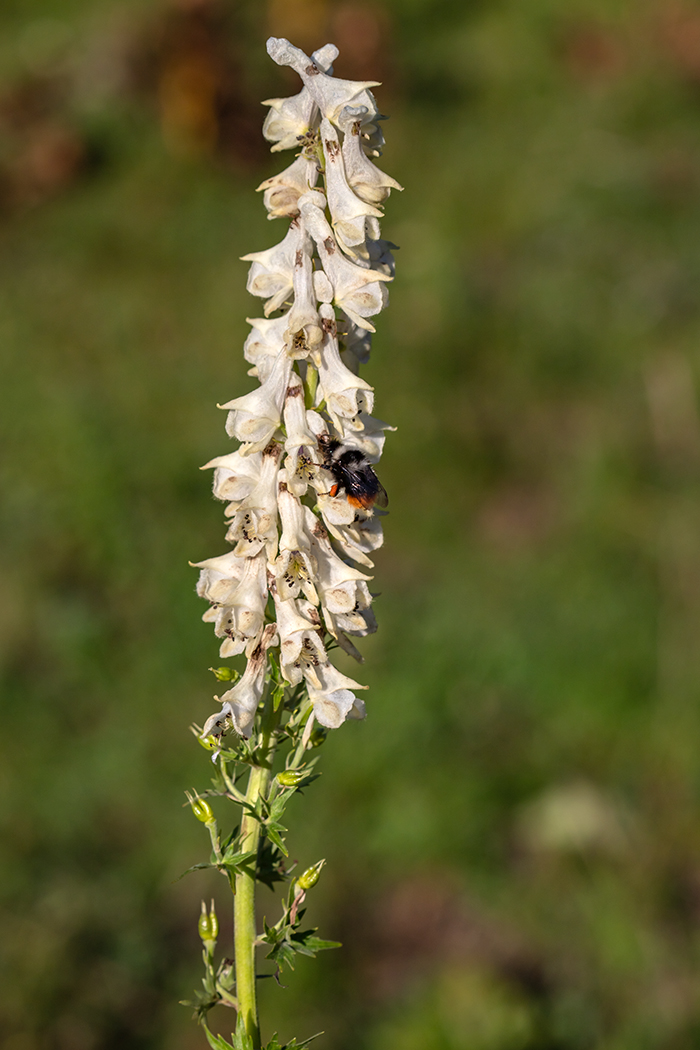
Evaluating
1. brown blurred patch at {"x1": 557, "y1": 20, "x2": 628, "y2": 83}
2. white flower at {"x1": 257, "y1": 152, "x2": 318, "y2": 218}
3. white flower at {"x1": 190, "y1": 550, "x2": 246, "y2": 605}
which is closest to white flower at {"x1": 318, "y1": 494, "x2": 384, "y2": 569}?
white flower at {"x1": 190, "y1": 550, "x2": 246, "y2": 605}

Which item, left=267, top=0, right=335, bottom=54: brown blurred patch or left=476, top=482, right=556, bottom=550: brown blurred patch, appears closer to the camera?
left=476, top=482, right=556, bottom=550: brown blurred patch

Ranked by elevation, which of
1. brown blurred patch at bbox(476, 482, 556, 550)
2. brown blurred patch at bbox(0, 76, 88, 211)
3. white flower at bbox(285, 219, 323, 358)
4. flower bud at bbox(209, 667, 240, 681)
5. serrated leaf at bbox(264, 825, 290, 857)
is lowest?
serrated leaf at bbox(264, 825, 290, 857)

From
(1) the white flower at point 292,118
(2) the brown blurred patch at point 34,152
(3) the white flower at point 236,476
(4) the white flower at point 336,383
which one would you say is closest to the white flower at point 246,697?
(3) the white flower at point 236,476

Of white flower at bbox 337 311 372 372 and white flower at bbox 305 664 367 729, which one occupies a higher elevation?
white flower at bbox 337 311 372 372

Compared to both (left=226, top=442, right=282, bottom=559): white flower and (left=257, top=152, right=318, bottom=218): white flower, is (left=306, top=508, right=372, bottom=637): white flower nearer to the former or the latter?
(left=226, top=442, right=282, bottom=559): white flower

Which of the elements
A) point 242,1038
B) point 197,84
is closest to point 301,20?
point 197,84

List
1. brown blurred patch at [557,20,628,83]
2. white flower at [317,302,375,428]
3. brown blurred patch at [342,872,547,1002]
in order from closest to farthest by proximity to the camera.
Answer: white flower at [317,302,375,428], brown blurred patch at [342,872,547,1002], brown blurred patch at [557,20,628,83]

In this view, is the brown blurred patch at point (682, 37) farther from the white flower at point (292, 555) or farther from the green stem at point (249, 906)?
the green stem at point (249, 906)

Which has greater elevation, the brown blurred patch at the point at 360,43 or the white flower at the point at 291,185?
the brown blurred patch at the point at 360,43
